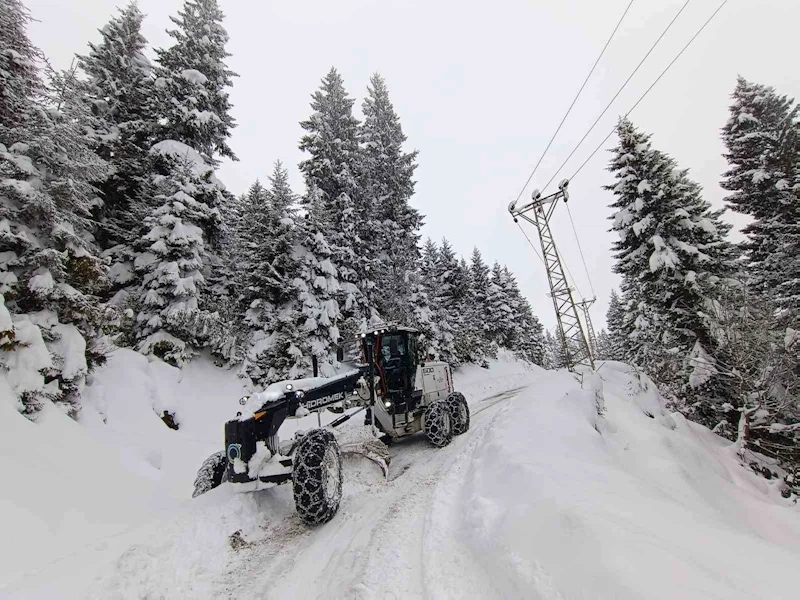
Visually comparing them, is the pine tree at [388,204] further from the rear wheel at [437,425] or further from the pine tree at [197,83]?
the rear wheel at [437,425]

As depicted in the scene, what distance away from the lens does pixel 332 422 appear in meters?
7.86

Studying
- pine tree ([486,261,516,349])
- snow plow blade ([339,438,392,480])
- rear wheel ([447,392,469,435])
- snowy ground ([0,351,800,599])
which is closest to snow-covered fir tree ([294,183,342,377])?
snowy ground ([0,351,800,599])

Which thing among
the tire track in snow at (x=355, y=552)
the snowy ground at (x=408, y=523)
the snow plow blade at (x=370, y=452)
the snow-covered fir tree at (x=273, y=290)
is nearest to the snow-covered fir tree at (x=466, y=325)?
the snow-covered fir tree at (x=273, y=290)

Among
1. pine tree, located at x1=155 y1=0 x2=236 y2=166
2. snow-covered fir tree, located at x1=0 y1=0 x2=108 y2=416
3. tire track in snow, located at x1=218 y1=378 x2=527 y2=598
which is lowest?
tire track in snow, located at x1=218 y1=378 x2=527 y2=598

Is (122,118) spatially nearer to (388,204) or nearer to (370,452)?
(388,204)

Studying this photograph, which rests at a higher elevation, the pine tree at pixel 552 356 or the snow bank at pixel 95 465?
the pine tree at pixel 552 356

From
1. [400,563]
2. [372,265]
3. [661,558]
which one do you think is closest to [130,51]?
[372,265]

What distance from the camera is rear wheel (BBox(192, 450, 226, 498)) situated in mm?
6027

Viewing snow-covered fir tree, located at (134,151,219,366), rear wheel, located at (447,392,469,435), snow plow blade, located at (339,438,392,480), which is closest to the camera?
snow plow blade, located at (339,438,392,480)

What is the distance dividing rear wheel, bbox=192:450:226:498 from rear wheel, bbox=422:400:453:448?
4.61 metres

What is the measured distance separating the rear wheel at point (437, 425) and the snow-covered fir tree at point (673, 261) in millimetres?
9802

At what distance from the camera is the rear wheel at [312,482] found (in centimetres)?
531

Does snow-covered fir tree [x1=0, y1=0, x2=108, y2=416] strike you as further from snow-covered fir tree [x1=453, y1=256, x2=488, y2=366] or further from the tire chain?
snow-covered fir tree [x1=453, y1=256, x2=488, y2=366]

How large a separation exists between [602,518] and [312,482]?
12.0 feet
